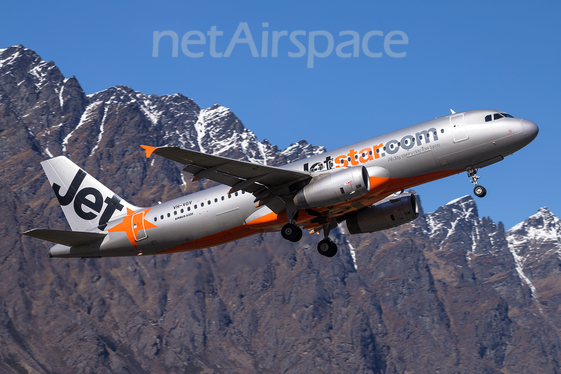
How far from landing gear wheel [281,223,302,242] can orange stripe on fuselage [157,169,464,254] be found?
0.56 m

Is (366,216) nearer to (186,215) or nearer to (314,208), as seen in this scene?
(314,208)

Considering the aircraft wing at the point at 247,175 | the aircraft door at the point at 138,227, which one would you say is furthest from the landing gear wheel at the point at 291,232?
the aircraft door at the point at 138,227

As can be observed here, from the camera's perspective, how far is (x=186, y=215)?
4753 centimetres

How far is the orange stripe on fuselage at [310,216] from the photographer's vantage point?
140 ft

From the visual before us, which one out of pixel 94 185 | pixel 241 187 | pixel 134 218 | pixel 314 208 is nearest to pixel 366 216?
pixel 314 208

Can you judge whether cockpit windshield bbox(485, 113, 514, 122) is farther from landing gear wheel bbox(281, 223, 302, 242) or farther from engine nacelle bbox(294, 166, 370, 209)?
landing gear wheel bbox(281, 223, 302, 242)

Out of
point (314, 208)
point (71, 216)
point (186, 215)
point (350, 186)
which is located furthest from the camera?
point (71, 216)

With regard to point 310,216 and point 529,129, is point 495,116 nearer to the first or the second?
point 529,129

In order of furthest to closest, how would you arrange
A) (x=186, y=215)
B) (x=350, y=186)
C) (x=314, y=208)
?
(x=186, y=215) < (x=314, y=208) < (x=350, y=186)

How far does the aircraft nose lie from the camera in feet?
136

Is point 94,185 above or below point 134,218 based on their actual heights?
above

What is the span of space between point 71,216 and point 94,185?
2.92 metres

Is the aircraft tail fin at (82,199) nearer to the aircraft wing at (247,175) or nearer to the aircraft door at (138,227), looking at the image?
the aircraft door at (138,227)

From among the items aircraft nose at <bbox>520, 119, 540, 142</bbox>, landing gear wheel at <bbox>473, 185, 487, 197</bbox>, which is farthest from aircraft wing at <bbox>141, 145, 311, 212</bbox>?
aircraft nose at <bbox>520, 119, 540, 142</bbox>
